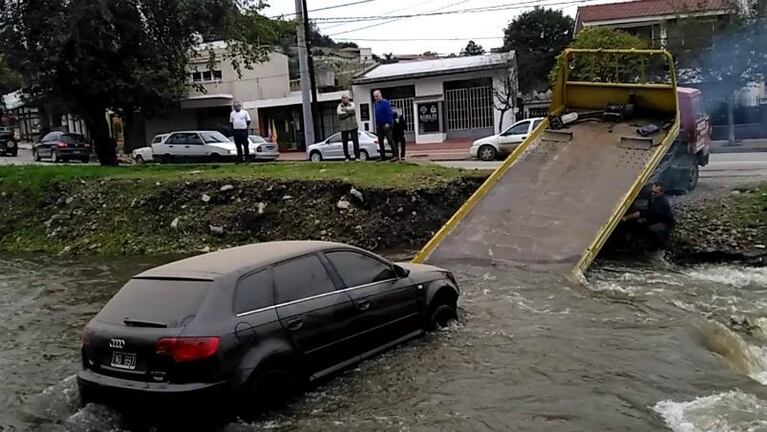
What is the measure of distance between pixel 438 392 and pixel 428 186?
9251 millimetres

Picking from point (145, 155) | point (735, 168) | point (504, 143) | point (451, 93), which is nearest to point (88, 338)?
point (735, 168)

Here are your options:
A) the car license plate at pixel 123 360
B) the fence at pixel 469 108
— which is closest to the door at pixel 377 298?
the car license plate at pixel 123 360

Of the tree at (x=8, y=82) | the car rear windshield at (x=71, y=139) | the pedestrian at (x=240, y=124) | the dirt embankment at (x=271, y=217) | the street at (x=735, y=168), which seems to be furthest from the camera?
the tree at (x=8, y=82)

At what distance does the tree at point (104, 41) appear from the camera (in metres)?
22.4

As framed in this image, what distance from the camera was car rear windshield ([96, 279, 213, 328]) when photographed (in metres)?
6.42

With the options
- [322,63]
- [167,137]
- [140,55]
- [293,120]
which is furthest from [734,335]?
[322,63]

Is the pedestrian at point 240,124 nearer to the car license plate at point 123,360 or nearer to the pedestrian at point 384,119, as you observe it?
the pedestrian at point 384,119

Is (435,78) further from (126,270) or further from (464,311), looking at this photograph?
(464,311)

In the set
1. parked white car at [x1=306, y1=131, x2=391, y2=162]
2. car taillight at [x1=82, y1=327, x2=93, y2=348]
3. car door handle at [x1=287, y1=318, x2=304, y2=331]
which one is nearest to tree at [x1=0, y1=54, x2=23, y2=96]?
parked white car at [x1=306, y1=131, x2=391, y2=162]

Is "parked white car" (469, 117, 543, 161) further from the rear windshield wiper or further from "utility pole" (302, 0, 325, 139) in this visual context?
the rear windshield wiper

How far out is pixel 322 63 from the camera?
50.9 meters

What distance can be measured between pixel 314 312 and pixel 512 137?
21.9m

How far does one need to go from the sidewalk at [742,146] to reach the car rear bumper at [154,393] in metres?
26.1

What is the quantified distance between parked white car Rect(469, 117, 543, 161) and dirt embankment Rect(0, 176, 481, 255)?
1189 cm
